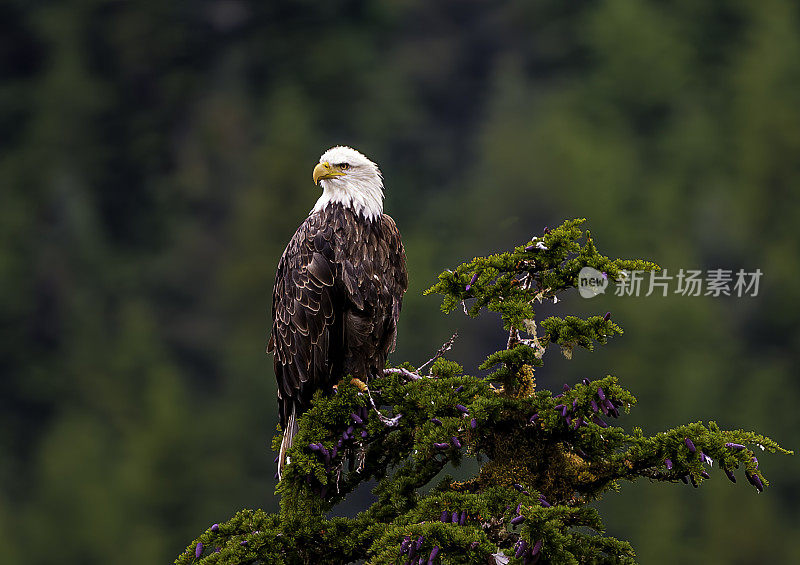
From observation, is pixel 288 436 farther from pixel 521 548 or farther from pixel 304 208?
pixel 304 208

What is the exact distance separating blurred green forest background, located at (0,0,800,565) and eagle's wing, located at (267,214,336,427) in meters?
12.4

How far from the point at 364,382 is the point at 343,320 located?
0.31 metres

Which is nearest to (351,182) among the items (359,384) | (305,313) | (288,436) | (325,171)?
(325,171)

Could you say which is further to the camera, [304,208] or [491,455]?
[304,208]

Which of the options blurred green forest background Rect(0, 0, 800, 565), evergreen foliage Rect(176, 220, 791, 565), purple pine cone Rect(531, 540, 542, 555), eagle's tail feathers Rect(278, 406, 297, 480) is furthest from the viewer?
blurred green forest background Rect(0, 0, 800, 565)

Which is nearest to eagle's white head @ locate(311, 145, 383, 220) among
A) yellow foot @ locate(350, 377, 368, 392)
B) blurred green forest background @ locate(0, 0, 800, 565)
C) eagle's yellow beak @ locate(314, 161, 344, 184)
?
eagle's yellow beak @ locate(314, 161, 344, 184)

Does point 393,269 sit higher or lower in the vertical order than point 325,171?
lower

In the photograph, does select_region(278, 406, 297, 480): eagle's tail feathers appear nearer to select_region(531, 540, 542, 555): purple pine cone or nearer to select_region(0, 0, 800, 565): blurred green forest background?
select_region(531, 540, 542, 555): purple pine cone

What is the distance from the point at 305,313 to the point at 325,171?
0.67 metres

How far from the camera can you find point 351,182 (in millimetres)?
4938

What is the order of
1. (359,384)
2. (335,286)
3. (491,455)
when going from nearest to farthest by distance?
1. (491,455)
2. (359,384)
3. (335,286)

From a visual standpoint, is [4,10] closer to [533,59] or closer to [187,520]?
[533,59]

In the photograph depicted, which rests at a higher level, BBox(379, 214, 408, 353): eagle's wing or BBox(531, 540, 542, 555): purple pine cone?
BBox(379, 214, 408, 353): eagle's wing

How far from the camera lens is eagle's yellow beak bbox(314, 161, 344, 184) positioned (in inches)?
191
